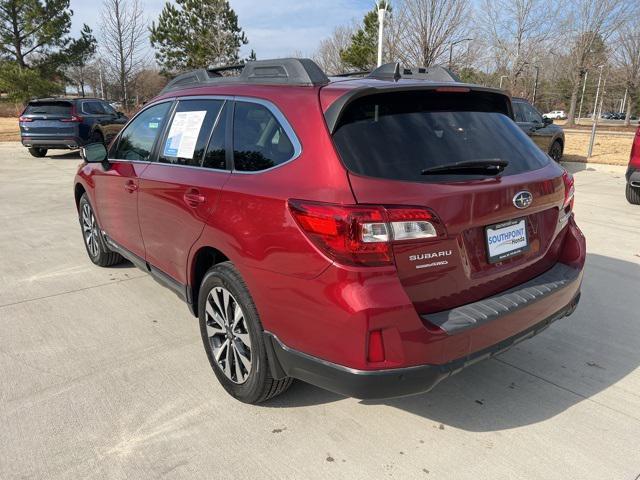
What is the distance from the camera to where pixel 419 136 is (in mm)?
2393

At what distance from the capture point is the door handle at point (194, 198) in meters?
2.88

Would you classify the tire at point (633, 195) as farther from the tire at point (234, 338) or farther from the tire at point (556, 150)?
the tire at point (234, 338)

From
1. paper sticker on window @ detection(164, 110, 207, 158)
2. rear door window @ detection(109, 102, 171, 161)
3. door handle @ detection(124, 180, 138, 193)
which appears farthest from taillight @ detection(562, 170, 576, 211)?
door handle @ detection(124, 180, 138, 193)

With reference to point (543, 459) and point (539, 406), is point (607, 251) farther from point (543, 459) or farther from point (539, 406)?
point (543, 459)

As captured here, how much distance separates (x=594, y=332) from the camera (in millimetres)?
3682

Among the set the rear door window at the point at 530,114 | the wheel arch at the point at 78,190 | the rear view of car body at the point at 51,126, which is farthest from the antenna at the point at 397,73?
the rear view of car body at the point at 51,126

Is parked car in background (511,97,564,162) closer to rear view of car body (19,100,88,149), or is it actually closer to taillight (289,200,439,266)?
taillight (289,200,439,266)

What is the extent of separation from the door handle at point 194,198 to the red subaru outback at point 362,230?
1 cm

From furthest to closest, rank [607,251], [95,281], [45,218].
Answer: [45,218], [607,251], [95,281]

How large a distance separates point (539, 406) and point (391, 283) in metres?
1.39

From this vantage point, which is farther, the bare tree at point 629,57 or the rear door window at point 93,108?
the bare tree at point 629,57

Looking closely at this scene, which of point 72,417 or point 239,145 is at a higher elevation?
point 239,145

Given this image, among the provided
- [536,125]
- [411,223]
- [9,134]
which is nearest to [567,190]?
[411,223]

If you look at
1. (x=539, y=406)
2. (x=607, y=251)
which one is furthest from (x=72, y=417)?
(x=607, y=251)
